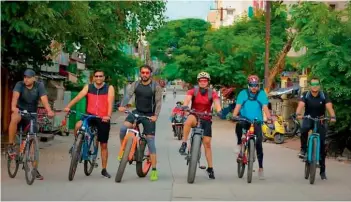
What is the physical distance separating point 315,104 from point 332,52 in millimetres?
4728

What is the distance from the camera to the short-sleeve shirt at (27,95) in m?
10.1

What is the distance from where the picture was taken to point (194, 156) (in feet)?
33.6

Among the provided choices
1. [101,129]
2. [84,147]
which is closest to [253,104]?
[101,129]

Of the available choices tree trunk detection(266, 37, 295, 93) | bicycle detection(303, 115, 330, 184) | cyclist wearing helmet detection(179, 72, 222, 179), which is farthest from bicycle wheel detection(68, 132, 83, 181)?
tree trunk detection(266, 37, 295, 93)

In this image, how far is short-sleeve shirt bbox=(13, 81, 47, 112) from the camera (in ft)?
33.1

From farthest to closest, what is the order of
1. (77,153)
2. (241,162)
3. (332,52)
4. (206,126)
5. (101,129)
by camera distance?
1. (332,52)
2. (241,162)
3. (206,126)
4. (101,129)
5. (77,153)

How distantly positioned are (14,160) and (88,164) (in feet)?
4.49

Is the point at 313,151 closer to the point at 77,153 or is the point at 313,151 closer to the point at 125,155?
the point at 125,155

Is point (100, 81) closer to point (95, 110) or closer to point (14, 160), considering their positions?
point (95, 110)

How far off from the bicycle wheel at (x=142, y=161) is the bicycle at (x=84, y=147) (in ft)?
2.57

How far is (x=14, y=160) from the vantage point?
10.6 metres

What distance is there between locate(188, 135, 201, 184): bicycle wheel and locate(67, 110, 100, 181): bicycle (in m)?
1.67

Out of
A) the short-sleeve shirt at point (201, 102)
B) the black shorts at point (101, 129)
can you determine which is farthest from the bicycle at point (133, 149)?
the short-sleeve shirt at point (201, 102)

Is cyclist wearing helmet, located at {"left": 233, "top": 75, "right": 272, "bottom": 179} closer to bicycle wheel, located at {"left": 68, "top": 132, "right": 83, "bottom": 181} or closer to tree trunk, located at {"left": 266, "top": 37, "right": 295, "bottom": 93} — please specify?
bicycle wheel, located at {"left": 68, "top": 132, "right": 83, "bottom": 181}
